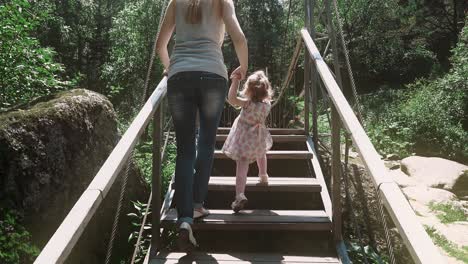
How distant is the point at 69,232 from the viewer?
1.41m

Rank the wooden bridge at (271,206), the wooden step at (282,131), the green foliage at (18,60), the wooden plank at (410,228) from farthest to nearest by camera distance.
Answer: the wooden step at (282,131) → the green foliage at (18,60) → the wooden bridge at (271,206) → the wooden plank at (410,228)

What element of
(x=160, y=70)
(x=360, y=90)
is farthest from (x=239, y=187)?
(x=360, y=90)

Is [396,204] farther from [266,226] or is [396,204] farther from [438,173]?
[438,173]

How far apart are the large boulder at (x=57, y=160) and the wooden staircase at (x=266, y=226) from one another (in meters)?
0.58

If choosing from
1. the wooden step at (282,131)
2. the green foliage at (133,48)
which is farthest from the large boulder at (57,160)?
the green foliage at (133,48)

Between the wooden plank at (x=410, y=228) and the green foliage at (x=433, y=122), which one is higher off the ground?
the wooden plank at (x=410, y=228)

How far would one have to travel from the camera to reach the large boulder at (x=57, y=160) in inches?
103

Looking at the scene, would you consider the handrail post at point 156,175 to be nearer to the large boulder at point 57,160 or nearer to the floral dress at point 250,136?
the large boulder at point 57,160

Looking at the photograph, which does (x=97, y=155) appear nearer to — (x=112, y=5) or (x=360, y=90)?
(x=360, y=90)

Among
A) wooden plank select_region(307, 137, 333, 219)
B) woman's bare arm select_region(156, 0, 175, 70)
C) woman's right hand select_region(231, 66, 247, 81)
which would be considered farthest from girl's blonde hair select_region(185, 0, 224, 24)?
wooden plank select_region(307, 137, 333, 219)

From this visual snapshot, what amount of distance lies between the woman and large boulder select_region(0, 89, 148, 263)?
869 millimetres

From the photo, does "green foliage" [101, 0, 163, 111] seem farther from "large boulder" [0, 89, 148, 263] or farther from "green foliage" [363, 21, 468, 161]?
"large boulder" [0, 89, 148, 263]

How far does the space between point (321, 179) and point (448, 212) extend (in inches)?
212

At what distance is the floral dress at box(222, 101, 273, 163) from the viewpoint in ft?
11.2
